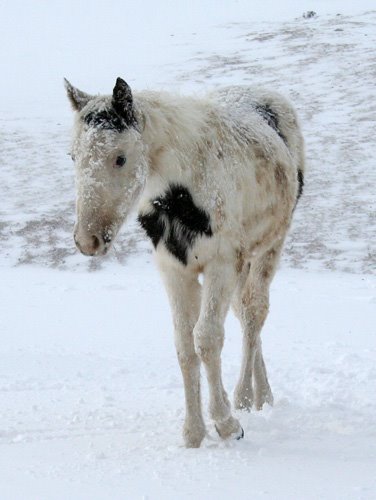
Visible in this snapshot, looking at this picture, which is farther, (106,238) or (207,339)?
(207,339)

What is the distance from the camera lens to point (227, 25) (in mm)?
26984

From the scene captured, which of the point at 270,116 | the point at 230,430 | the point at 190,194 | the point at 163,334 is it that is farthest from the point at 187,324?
the point at 163,334

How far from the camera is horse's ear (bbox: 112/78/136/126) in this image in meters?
4.11

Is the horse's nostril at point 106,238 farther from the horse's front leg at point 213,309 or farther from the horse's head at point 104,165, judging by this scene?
the horse's front leg at point 213,309

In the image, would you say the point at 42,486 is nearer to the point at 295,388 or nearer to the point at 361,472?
the point at 361,472

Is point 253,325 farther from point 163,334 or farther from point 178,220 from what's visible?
point 163,334

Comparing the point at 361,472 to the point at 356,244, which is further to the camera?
the point at 356,244

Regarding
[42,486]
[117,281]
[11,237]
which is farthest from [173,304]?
[11,237]

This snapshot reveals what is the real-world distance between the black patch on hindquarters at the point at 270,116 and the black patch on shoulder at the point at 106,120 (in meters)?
1.73

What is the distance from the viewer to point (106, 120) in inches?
164

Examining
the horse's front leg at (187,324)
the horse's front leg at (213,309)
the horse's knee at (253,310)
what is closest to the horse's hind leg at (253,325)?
the horse's knee at (253,310)

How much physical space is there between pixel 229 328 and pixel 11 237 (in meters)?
4.61

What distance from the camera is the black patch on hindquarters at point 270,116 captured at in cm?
572

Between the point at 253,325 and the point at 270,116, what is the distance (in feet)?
4.88
